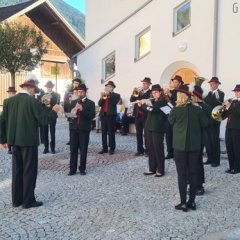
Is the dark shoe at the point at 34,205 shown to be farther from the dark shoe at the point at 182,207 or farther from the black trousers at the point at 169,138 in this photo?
the black trousers at the point at 169,138

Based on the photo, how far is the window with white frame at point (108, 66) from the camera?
1770 centimetres

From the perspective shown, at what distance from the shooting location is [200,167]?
24.7 feet

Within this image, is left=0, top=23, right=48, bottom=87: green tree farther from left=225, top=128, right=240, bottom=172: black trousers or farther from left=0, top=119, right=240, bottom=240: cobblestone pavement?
left=225, top=128, right=240, bottom=172: black trousers

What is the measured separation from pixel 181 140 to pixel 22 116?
98.3 inches

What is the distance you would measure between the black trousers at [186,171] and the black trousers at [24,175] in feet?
7.40

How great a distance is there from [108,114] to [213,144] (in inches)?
130

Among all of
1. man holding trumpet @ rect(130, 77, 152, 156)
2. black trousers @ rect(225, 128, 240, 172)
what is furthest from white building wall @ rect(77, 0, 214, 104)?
black trousers @ rect(225, 128, 240, 172)

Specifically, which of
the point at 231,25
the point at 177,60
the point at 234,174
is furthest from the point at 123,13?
the point at 234,174

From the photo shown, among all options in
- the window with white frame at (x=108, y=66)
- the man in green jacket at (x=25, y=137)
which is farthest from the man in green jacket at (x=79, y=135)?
the window with white frame at (x=108, y=66)

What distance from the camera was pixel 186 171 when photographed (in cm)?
672

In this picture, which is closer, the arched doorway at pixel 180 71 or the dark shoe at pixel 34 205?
the dark shoe at pixel 34 205

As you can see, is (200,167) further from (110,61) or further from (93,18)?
(93,18)

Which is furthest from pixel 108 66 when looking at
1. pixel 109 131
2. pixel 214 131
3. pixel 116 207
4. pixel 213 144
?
pixel 116 207

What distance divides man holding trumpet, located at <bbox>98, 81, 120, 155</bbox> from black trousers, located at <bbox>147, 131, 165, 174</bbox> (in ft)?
9.57
